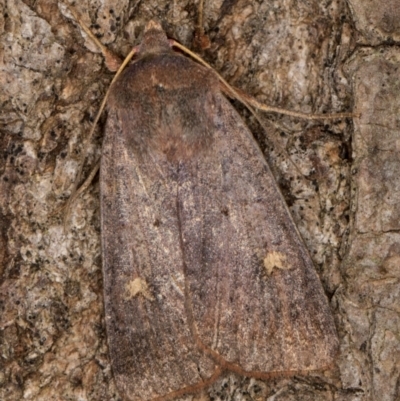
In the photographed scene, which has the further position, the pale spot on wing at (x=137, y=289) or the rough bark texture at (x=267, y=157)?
the pale spot on wing at (x=137, y=289)

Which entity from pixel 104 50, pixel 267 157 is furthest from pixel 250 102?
pixel 104 50

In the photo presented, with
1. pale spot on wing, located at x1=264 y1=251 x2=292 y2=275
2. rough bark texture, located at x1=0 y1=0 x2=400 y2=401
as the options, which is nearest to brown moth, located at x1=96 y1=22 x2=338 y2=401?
pale spot on wing, located at x1=264 y1=251 x2=292 y2=275

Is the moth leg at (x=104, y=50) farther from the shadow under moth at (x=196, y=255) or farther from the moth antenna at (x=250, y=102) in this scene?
the moth antenna at (x=250, y=102)

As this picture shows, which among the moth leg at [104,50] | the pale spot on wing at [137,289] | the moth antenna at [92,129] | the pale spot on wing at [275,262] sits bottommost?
the pale spot on wing at [137,289]

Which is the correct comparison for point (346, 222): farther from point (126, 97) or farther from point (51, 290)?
point (51, 290)

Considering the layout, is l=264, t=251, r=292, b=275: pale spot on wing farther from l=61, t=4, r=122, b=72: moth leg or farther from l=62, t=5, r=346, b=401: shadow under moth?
l=61, t=4, r=122, b=72: moth leg

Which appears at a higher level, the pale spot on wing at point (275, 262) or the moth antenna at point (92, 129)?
the moth antenna at point (92, 129)

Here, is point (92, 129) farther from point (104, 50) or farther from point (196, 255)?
point (196, 255)

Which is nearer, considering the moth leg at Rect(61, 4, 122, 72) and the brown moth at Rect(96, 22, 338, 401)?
the brown moth at Rect(96, 22, 338, 401)

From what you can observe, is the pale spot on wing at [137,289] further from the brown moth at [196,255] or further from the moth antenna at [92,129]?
the moth antenna at [92,129]

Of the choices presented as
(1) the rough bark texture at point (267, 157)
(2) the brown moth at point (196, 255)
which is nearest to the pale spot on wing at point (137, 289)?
(2) the brown moth at point (196, 255)
